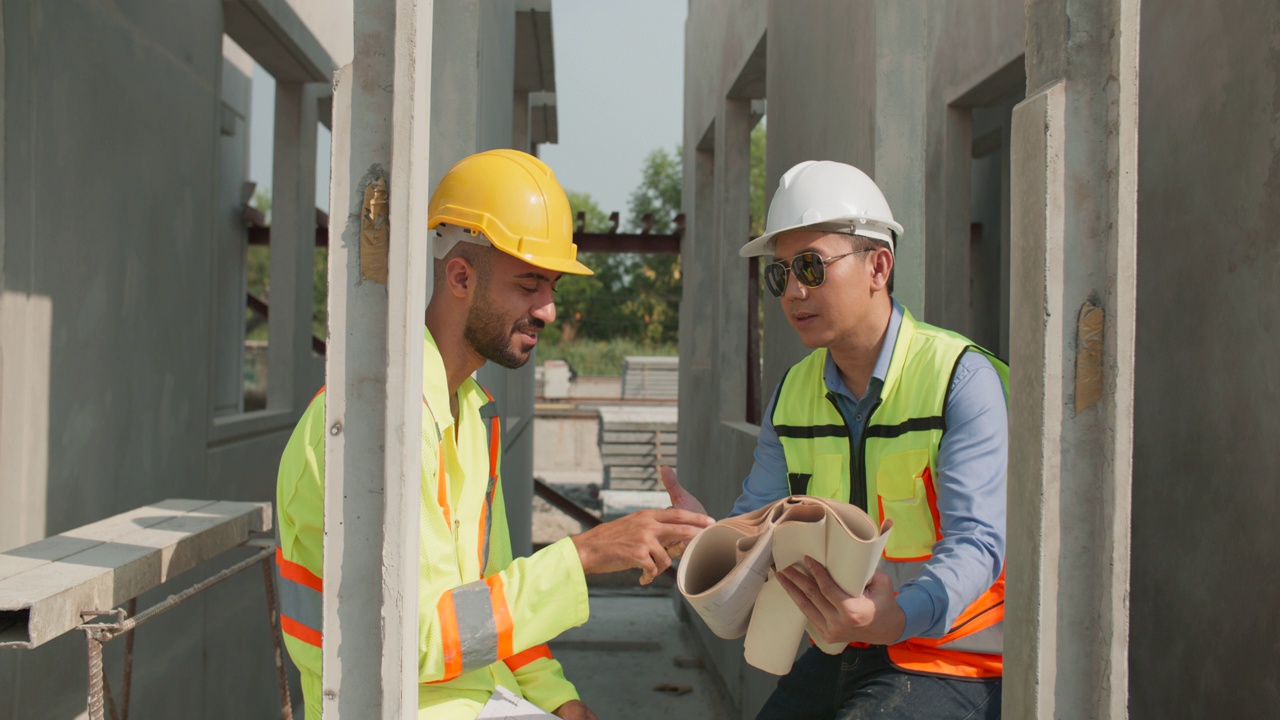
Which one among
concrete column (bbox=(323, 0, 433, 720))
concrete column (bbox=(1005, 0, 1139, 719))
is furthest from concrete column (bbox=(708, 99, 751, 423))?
concrete column (bbox=(323, 0, 433, 720))

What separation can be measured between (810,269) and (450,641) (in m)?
1.39

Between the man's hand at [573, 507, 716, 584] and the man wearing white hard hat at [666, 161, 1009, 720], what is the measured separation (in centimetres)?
24

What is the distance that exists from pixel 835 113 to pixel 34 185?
10.6ft

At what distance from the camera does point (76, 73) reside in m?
4.22

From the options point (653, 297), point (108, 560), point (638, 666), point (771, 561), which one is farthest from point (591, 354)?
point (771, 561)

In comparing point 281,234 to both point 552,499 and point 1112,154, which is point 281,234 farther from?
point 1112,154

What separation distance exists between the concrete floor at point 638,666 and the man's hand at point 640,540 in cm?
521

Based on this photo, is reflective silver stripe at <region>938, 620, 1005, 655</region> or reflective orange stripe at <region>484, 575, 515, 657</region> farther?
reflective silver stripe at <region>938, 620, 1005, 655</region>

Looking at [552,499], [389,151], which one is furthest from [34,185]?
[552,499]

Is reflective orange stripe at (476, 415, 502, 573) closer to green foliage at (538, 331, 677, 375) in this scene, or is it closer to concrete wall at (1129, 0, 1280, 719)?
concrete wall at (1129, 0, 1280, 719)

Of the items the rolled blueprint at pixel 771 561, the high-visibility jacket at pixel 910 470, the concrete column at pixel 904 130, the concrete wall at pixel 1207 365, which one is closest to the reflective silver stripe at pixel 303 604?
the rolled blueprint at pixel 771 561

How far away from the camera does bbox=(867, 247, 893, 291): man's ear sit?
284 cm

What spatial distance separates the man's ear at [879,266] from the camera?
284 cm

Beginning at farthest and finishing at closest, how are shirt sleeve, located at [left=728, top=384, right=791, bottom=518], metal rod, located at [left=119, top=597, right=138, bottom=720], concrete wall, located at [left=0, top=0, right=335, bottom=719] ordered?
concrete wall, located at [left=0, top=0, right=335, bottom=719] → metal rod, located at [left=119, top=597, right=138, bottom=720] → shirt sleeve, located at [left=728, top=384, right=791, bottom=518]
